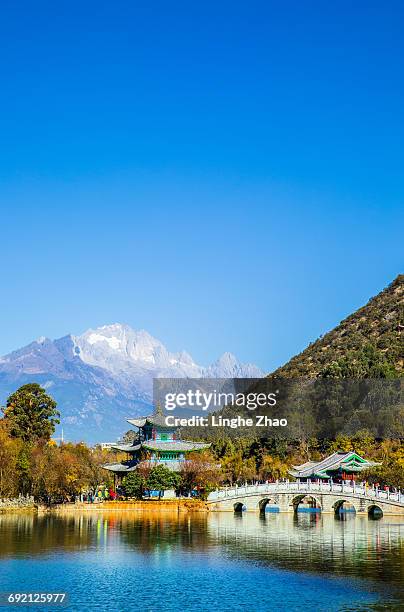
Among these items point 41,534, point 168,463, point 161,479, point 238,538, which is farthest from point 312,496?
point 41,534

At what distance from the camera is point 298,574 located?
120 ft

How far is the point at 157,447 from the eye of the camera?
265 feet

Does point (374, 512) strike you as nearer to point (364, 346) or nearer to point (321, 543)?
point (321, 543)

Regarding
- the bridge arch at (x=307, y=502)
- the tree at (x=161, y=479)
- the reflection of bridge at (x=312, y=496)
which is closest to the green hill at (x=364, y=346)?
the bridge arch at (x=307, y=502)

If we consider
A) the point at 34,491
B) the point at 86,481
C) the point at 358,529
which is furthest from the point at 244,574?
the point at 86,481

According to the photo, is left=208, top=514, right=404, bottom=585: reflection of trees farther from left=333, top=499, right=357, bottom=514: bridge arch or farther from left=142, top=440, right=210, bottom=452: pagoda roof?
left=142, top=440, right=210, bottom=452: pagoda roof

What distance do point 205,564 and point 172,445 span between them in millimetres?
42003

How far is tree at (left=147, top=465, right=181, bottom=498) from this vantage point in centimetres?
7225

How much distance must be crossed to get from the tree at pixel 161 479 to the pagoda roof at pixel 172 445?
683 cm

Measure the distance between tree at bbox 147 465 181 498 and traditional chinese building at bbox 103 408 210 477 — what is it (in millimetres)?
4378

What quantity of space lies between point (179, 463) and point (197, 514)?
12092 mm

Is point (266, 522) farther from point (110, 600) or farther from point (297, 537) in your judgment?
point (110, 600)

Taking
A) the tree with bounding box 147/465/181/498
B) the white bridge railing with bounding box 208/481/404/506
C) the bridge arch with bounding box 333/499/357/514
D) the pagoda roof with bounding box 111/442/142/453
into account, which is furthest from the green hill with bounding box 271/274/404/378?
the tree with bounding box 147/465/181/498

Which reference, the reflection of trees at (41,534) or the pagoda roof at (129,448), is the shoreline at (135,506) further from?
the pagoda roof at (129,448)
